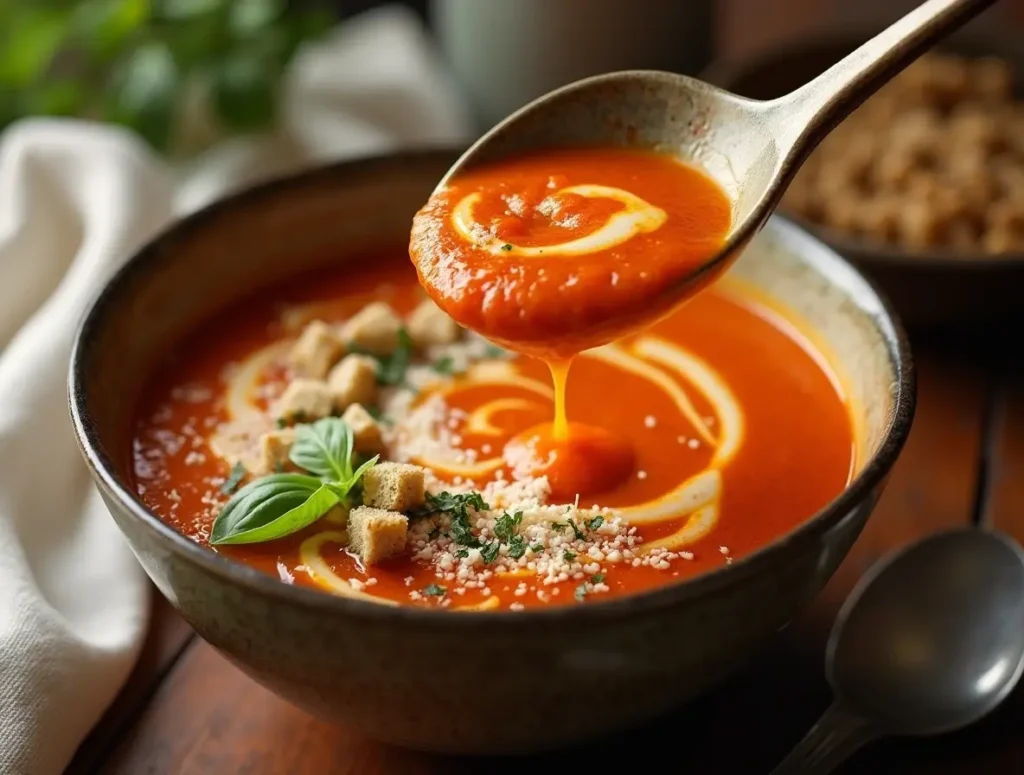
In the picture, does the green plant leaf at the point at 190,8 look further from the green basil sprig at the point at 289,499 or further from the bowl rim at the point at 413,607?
the green basil sprig at the point at 289,499

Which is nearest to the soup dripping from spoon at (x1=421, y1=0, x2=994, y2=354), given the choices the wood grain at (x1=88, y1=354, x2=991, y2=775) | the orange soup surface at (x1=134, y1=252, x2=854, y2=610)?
the orange soup surface at (x1=134, y1=252, x2=854, y2=610)

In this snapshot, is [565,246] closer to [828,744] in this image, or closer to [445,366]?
[445,366]

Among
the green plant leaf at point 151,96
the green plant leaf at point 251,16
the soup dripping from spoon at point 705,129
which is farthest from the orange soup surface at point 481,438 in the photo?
the green plant leaf at point 251,16

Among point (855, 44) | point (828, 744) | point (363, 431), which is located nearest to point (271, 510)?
point (363, 431)

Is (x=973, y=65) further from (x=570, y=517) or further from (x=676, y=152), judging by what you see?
(x=570, y=517)

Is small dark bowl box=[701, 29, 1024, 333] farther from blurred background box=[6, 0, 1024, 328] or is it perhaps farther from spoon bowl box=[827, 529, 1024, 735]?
spoon bowl box=[827, 529, 1024, 735]

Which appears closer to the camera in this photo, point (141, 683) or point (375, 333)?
point (141, 683)
